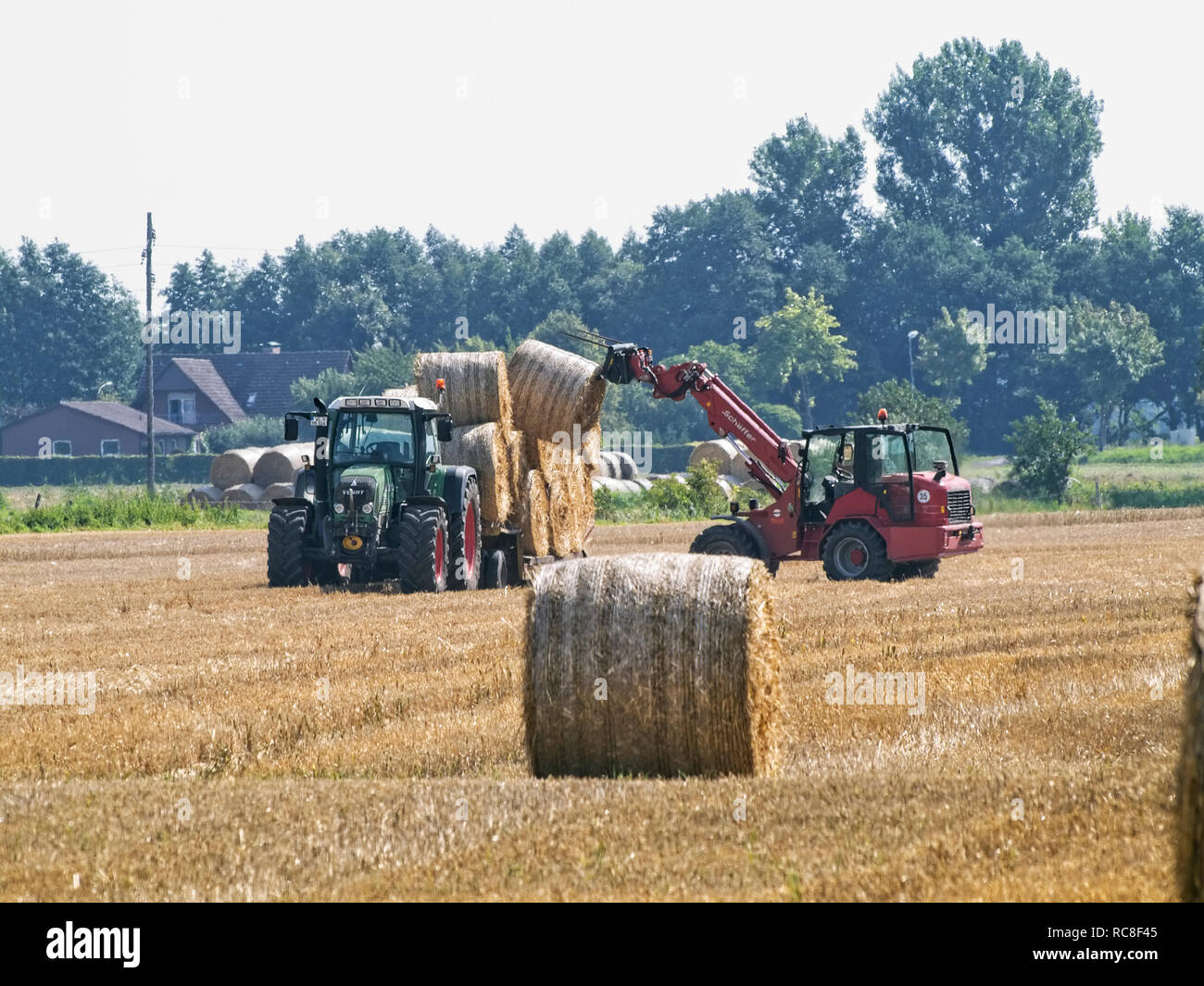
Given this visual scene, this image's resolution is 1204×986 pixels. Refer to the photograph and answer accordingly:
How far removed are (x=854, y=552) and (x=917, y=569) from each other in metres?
1.34

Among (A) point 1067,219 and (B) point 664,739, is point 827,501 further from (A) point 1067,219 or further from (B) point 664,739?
(A) point 1067,219

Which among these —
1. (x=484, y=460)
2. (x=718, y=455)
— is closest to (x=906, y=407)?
(x=718, y=455)

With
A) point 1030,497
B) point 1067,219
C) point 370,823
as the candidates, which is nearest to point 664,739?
point 370,823

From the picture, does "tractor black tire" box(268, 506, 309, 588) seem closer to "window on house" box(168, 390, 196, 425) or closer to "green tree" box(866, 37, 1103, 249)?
"window on house" box(168, 390, 196, 425)

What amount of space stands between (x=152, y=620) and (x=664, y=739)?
356 inches

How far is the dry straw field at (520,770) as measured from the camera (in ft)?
19.9

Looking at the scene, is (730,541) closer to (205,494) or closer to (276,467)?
(276,467)

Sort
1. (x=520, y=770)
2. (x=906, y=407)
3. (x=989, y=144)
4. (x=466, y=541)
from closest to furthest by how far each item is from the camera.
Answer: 1. (x=520, y=770)
2. (x=466, y=541)
3. (x=906, y=407)
4. (x=989, y=144)

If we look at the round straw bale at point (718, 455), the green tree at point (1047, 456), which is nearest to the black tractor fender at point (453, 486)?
the green tree at point (1047, 456)

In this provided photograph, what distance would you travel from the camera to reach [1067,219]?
99625 mm

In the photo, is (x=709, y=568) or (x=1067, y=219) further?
(x=1067, y=219)

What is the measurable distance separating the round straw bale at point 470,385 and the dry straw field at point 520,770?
16.5 ft

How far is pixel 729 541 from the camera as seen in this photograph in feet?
68.4

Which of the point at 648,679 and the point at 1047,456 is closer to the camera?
the point at 648,679
